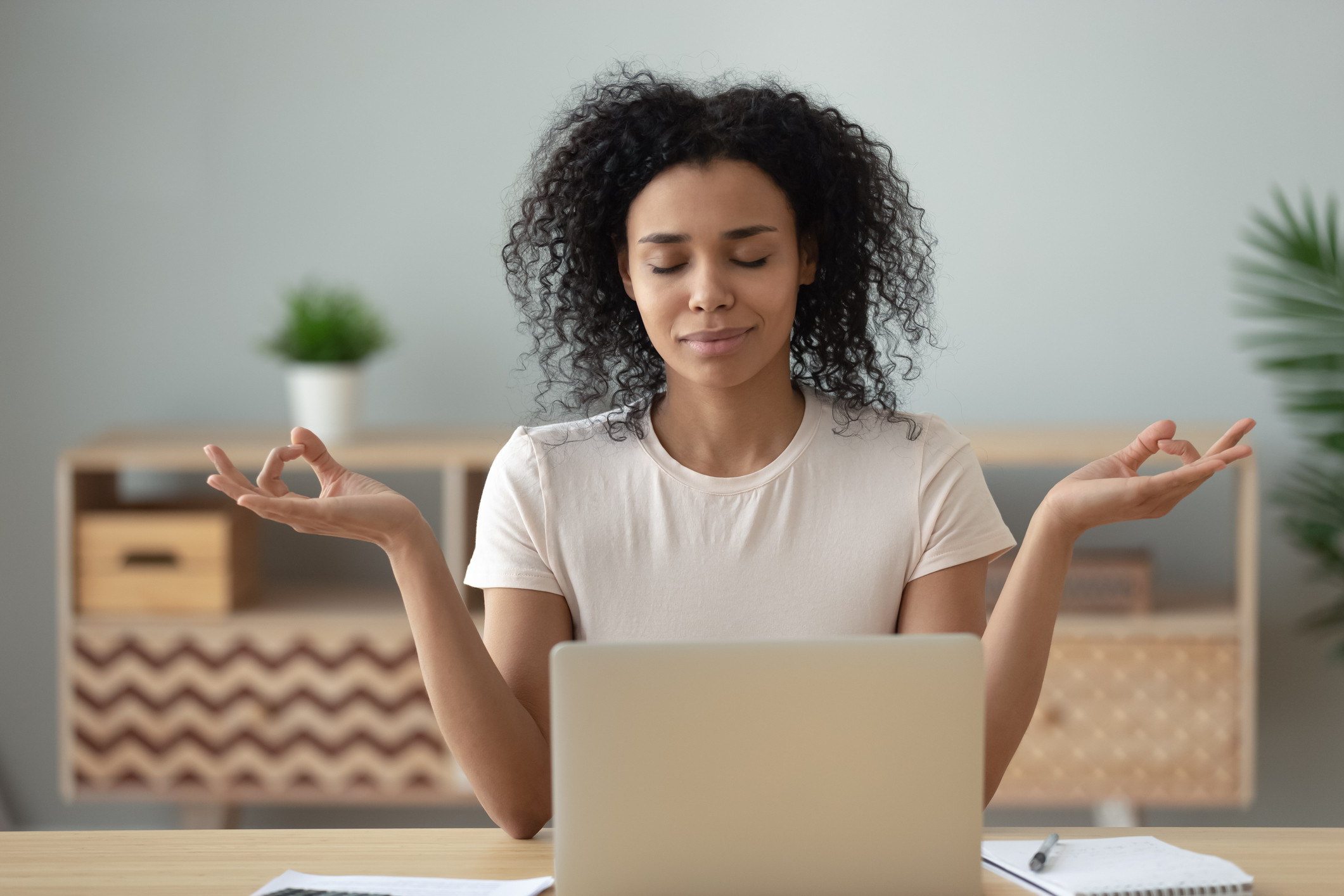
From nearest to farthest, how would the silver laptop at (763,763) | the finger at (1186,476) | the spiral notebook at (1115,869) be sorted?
the silver laptop at (763,763), the spiral notebook at (1115,869), the finger at (1186,476)

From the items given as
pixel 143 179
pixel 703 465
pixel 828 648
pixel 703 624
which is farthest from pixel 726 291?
pixel 143 179

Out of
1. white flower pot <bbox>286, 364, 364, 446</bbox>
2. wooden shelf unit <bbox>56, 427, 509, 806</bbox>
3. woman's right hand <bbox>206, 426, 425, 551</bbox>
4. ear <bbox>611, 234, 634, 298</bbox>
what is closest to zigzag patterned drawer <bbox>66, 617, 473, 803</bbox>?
wooden shelf unit <bbox>56, 427, 509, 806</bbox>

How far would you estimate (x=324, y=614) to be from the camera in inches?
97.3

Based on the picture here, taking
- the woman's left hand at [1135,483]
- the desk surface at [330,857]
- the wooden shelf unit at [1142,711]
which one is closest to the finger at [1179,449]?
the woman's left hand at [1135,483]

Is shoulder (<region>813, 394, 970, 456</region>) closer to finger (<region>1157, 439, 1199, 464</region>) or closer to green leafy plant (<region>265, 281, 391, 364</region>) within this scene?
finger (<region>1157, 439, 1199, 464</region>)

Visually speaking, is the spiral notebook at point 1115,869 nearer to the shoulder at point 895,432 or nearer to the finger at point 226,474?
the shoulder at point 895,432

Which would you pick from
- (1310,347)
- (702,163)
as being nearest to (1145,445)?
(702,163)

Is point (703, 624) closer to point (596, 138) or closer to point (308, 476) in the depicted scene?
point (596, 138)

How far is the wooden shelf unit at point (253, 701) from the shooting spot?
243 centimetres

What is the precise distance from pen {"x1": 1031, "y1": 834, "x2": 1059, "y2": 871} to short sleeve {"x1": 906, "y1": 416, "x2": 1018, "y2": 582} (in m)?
0.35

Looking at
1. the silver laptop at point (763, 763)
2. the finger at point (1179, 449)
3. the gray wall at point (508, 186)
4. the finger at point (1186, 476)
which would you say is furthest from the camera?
the gray wall at point (508, 186)

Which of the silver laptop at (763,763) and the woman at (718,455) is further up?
the woman at (718,455)

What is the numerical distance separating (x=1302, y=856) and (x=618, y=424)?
2.62ft

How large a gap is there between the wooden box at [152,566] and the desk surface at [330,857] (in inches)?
52.4
